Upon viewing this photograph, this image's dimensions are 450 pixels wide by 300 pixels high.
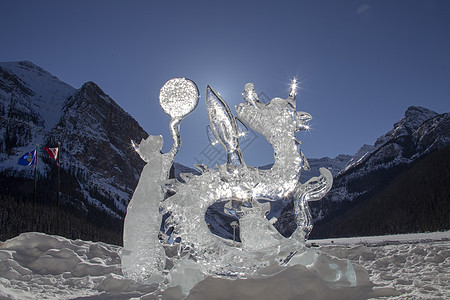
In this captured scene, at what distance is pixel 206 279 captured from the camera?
12.0 ft

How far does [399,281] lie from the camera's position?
449 centimetres

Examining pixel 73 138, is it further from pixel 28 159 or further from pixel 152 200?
pixel 152 200

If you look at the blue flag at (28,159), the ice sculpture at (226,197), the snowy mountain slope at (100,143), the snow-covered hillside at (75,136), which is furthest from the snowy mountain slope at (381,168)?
the ice sculpture at (226,197)

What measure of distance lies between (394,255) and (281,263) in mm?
3643

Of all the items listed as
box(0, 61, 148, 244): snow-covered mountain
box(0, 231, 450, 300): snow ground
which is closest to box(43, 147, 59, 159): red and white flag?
box(0, 231, 450, 300): snow ground

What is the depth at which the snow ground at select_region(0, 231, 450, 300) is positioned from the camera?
3.40m

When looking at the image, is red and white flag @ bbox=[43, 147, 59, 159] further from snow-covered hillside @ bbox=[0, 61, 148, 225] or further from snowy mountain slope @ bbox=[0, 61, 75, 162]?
snowy mountain slope @ bbox=[0, 61, 75, 162]

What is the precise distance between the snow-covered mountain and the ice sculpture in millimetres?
66198

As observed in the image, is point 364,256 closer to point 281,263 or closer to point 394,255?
point 394,255

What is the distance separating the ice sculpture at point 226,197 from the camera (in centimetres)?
442

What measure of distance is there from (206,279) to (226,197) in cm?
136

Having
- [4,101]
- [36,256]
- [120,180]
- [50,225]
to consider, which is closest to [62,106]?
[4,101]

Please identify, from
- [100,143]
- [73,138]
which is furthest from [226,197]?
[100,143]

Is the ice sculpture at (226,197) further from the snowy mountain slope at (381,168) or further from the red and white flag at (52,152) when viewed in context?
the snowy mountain slope at (381,168)
